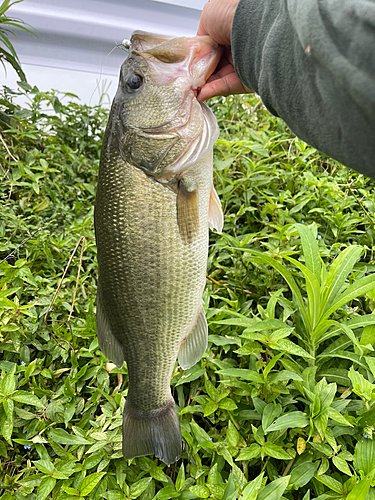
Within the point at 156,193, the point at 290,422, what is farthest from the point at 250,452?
the point at 156,193

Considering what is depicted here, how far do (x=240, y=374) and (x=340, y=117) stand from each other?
46.1 inches

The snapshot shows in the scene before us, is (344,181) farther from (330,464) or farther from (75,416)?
(75,416)

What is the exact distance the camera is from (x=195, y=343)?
56.9 inches

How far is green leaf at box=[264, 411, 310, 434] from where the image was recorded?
142 cm

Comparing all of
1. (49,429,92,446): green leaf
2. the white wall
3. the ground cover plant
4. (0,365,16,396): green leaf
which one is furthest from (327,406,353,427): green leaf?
the white wall

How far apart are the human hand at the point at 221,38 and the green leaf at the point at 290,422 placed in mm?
1253

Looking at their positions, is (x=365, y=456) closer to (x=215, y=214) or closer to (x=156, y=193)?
(x=215, y=214)

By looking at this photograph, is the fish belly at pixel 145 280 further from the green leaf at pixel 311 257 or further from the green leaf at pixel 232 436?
the green leaf at pixel 311 257

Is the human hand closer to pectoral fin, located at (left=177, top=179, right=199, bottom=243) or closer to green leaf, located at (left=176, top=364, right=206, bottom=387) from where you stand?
pectoral fin, located at (left=177, top=179, right=199, bottom=243)

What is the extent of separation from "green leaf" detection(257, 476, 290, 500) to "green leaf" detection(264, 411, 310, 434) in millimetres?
172

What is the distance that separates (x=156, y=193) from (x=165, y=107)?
31 centimetres

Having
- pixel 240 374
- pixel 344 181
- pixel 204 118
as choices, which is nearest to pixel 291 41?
pixel 204 118

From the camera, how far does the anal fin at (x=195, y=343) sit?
1435 mm

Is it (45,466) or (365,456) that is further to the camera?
(45,466)
